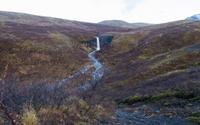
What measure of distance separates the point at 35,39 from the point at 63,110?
66.6 meters

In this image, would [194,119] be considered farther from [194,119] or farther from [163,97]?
[163,97]

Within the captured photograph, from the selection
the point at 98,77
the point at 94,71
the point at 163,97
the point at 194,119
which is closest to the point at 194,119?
the point at 194,119

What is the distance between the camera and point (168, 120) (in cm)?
1934

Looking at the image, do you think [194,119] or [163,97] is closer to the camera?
[194,119]

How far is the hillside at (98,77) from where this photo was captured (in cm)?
1753

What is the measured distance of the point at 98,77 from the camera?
55719mm

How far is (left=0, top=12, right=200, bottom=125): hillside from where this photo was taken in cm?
1753

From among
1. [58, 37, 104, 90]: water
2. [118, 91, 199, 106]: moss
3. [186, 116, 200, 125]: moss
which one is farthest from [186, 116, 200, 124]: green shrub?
[58, 37, 104, 90]: water

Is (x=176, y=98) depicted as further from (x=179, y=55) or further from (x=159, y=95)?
(x=179, y=55)

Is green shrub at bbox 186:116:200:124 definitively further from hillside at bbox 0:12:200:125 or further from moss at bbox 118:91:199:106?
moss at bbox 118:91:199:106

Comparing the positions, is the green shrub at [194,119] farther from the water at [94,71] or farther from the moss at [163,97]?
the water at [94,71]

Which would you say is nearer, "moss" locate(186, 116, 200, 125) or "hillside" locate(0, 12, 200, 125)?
"hillside" locate(0, 12, 200, 125)

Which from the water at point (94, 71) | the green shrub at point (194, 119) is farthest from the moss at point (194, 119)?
the water at point (94, 71)

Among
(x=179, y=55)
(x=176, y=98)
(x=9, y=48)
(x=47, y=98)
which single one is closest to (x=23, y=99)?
(x=47, y=98)
